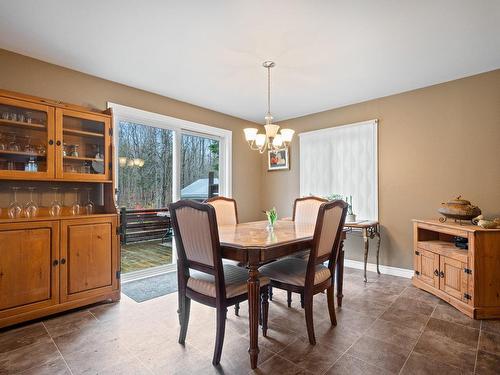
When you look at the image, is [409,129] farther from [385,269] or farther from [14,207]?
[14,207]

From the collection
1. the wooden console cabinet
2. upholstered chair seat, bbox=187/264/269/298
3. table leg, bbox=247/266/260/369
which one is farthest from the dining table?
the wooden console cabinet

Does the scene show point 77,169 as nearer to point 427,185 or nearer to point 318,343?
point 318,343

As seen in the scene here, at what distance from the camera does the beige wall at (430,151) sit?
9.86 feet

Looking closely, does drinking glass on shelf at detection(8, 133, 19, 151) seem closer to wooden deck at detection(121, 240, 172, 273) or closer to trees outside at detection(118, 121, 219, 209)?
trees outside at detection(118, 121, 219, 209)

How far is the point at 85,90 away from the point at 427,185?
13.5 ft

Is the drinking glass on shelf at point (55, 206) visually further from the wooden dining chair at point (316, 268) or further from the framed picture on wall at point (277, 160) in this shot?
the framed picture on wall at point (277, 160)

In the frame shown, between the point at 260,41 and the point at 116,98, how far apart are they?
1.90 m

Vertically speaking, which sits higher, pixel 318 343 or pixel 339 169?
pixel 339 169

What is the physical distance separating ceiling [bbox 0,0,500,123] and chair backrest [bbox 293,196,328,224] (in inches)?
55.1

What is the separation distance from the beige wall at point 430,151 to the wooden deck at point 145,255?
2691mm

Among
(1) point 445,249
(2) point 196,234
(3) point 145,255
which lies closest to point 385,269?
(1) point 445,249

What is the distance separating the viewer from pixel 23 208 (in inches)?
100

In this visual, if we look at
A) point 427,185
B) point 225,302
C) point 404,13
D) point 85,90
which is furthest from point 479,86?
point 85,90

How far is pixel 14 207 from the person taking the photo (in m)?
2.41
